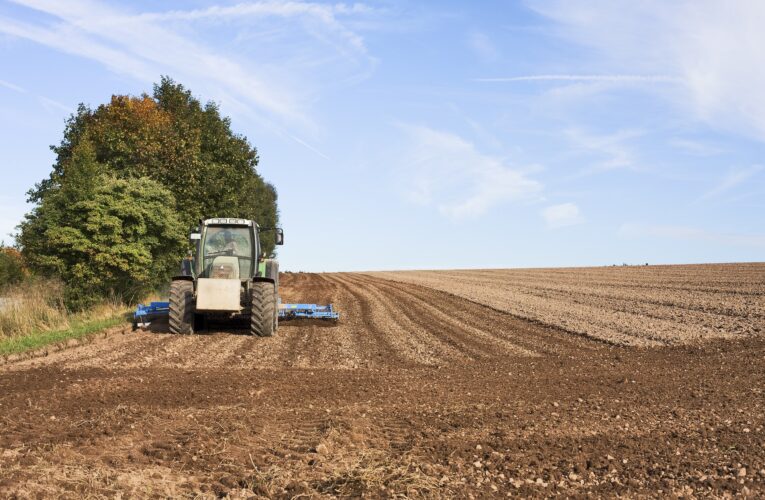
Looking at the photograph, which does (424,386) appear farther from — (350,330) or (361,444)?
(350,330)

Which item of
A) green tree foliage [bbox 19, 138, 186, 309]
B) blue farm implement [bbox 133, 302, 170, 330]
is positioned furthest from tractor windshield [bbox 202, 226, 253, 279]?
green tree foliage [bbox 19, 138, 186, 309]

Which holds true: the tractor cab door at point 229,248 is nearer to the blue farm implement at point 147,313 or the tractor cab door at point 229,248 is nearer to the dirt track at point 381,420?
the blue farm implement at point 147,313

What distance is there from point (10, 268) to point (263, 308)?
20.4 metres

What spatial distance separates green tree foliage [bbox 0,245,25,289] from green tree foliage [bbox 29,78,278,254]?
3.88 metres

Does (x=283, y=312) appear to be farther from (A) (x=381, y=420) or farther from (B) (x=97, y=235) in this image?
(A) (x=381, y=420)

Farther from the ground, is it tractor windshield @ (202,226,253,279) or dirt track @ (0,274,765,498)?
tractor windshield @ (202,226,253,279)

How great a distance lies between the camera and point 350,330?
1792 centimetres

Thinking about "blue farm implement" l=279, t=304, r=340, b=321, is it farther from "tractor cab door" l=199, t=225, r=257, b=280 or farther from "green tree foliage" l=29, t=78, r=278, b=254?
"green tree foliage" l=29, t=78, r=278, b=254

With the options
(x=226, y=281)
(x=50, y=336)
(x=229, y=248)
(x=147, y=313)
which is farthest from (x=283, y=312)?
(x=50, y=336)

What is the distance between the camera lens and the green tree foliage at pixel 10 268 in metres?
29.5

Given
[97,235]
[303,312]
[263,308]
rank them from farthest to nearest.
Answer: [97,235] → [303,312] → [263,308]

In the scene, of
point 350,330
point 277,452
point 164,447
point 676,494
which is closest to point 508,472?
point 676,494

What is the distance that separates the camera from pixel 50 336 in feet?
52.9

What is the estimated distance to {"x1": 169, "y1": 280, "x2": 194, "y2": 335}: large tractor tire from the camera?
1574 cm
